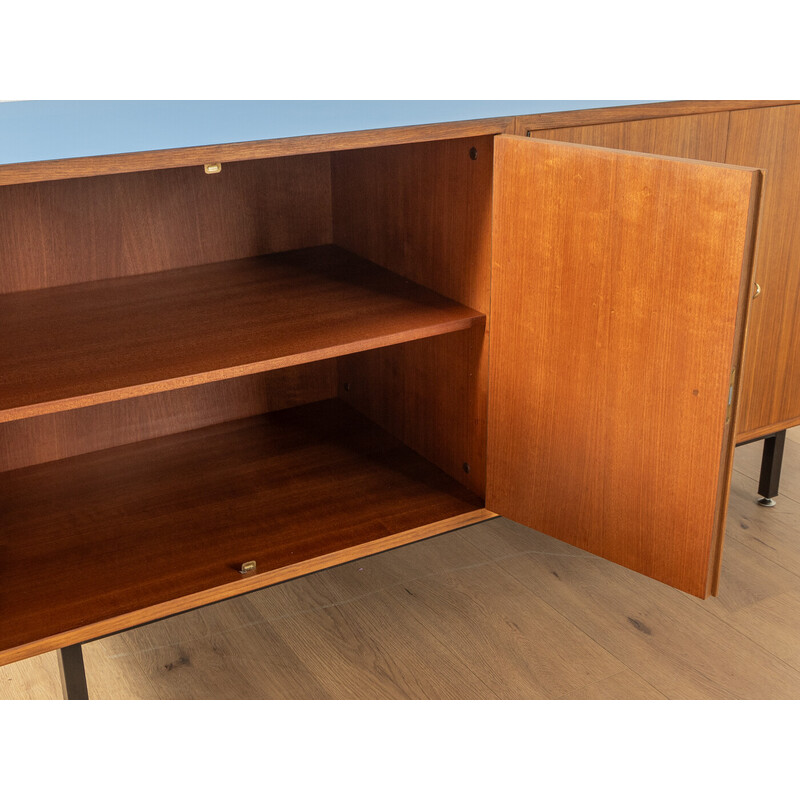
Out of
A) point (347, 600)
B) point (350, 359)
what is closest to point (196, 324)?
point (350, 359)

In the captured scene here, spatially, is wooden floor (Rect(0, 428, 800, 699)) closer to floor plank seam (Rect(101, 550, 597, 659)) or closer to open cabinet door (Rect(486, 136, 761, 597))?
floor plank seam (Rect(101, 550, 597, 659))

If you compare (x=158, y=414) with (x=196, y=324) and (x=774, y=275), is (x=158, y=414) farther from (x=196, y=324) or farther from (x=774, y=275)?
(x=774, y=275)

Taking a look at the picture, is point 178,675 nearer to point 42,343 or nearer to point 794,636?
point 42,343

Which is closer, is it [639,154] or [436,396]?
[639,154]

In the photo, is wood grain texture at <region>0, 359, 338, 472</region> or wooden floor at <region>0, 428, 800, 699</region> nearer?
wooden floor at <region>0, 428, 800, 699</region>

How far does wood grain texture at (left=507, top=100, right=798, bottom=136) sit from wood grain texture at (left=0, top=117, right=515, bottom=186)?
4 cm

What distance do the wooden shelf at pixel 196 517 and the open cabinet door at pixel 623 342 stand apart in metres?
0.22

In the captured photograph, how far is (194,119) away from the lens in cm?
116

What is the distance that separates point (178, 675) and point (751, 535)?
1.05 meters

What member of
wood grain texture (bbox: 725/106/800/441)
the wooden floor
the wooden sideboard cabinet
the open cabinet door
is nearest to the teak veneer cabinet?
the open cabinet door

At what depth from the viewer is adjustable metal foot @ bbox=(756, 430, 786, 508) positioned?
5.99 feet

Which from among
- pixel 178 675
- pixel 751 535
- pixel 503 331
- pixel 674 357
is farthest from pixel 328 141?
pixel 751 535

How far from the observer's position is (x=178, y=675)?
1.45m

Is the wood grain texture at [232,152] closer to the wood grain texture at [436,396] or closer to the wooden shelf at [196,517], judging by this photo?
the wood grain texture at [436,396]
